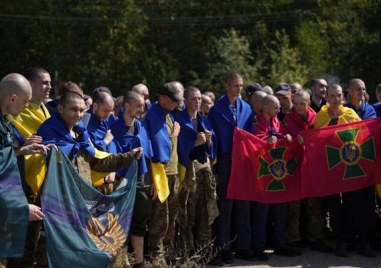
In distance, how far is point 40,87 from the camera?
24.1 feet

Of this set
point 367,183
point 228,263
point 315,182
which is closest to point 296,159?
point 315,182

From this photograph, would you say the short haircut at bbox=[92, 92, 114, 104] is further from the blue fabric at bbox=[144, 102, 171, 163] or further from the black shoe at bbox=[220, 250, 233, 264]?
the black shoe at bbox=[220, 250, 233, 264]

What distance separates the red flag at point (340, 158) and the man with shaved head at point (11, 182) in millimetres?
4342

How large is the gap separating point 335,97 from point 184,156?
217 centimetres

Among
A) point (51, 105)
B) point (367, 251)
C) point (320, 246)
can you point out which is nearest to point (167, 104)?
point (51, 105)

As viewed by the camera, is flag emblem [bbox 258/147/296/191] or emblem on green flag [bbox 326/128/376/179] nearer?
flag emblem [bbox 258/147/296/191]

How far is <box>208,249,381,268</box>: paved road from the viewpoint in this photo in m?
8.76

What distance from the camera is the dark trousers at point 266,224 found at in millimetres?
9133

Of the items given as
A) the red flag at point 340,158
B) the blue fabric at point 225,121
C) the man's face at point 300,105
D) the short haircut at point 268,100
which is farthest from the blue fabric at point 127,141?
the man's face at point 300,105

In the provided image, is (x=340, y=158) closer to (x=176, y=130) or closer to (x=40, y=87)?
(x=176, y=130)

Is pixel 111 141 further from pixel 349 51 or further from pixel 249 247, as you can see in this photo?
pixel 349 51

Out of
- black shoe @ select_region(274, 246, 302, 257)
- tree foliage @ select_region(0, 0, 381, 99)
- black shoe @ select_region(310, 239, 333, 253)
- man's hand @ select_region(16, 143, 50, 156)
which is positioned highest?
tree foliage @ select_region(0, 0, 381, 99)

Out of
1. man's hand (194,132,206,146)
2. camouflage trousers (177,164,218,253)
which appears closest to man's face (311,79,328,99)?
camouflage trousers (177,164,218,253)

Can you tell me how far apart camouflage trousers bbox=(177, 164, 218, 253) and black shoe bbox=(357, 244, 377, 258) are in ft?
6.64
